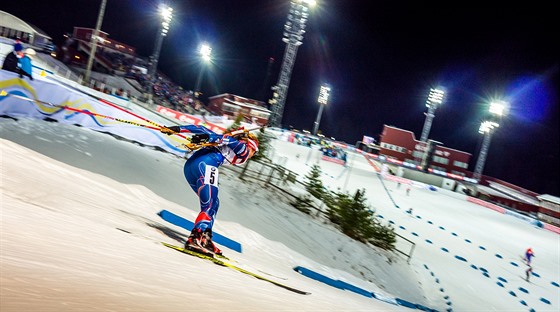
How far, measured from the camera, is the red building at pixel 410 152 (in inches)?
2410

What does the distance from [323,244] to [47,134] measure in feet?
28.7

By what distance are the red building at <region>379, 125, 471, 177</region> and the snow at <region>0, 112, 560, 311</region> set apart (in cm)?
3696

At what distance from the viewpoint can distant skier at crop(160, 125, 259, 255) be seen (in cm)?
578

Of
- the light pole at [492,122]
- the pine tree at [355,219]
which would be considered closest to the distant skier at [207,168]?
the pine tree at [355,219]

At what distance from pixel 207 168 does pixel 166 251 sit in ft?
5.32

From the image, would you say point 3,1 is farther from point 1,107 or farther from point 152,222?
point 152,222

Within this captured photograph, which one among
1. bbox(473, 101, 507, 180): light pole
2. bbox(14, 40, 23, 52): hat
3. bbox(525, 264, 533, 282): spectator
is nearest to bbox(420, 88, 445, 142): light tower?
bbox(473, 101, 507, 180): light pole

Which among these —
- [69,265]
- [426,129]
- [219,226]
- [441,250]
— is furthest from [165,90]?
[69,265]

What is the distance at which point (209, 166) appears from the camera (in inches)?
238

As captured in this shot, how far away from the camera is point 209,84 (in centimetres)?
8112

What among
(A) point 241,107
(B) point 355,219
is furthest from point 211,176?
(A) point 241,107

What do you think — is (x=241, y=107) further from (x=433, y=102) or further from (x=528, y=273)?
(x=528, y=273)

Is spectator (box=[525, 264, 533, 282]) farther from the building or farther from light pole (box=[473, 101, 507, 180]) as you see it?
the building

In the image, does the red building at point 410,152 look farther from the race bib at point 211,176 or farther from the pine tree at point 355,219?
the race bib at point 211,176
